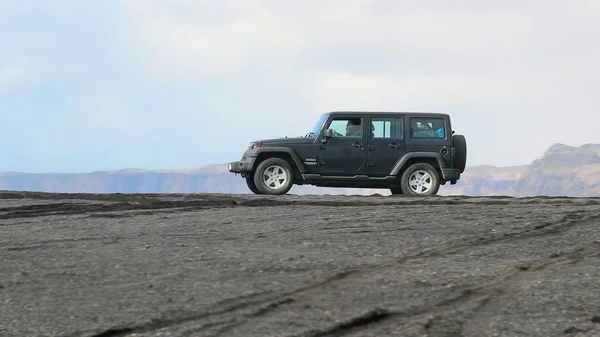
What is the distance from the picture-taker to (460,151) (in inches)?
757

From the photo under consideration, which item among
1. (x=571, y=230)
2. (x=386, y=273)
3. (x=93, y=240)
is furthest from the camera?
(x=571, y=230)

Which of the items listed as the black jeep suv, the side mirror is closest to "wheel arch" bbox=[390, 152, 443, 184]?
the black jeep suv

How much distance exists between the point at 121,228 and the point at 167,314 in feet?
16.5

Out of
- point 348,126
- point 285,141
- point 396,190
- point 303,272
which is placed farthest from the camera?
point 396,190

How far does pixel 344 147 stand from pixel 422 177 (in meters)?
1.82

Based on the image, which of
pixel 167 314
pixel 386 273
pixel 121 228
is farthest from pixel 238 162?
pixel 167 314

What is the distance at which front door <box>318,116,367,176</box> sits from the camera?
18734 millimetres

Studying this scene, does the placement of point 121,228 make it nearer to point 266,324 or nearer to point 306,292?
point 306,292

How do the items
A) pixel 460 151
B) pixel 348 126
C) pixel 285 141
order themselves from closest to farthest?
pixel 285 141 → pixel 348 126 → pixel 460 151

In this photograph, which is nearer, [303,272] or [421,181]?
[303,272]

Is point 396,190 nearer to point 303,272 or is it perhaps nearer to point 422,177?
point 422,177

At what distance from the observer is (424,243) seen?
413 inches

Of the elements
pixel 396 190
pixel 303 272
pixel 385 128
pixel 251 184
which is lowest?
pixel 303 272

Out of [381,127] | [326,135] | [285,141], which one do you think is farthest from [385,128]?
[285,141]
